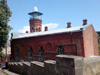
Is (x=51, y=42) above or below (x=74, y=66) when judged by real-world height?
above

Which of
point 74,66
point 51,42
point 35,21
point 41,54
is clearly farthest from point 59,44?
point 35,21

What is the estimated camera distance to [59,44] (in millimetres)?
11195

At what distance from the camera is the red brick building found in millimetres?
10398

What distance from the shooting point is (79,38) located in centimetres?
1036

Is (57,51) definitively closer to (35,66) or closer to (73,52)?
(73,52)

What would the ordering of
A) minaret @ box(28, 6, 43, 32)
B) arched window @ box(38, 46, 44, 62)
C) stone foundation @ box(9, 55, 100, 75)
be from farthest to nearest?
minaret @ box(28, 6, 43, 32)
arched window @ box(38, 46, 44, 62)
stone foundation @ box(9, 55, 100, 75)

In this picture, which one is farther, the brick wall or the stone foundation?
the brick wall

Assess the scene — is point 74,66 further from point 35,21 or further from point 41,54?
point 35,21

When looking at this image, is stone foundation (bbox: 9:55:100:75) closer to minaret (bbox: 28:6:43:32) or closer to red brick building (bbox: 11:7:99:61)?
red brick building (bbox: 11:7:99:61)

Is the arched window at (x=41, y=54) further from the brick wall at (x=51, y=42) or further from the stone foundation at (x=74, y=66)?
the stone foundation at (x=74, y=66)

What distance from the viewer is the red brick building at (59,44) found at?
34.1 feet

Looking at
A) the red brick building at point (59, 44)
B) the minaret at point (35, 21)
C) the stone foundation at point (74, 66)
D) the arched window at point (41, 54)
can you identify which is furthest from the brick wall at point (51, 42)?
the minaret at point (35, 21)

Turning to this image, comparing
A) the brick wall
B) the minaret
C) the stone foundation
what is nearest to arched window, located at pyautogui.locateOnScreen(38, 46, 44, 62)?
the brick wall

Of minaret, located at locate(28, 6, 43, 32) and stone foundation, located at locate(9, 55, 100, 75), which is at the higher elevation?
minaret, located at locate(28, 6, 43, 32)
